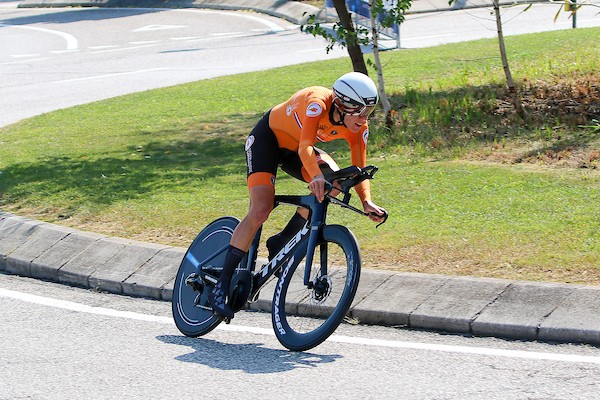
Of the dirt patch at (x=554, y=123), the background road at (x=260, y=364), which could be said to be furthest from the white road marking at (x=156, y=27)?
the background road at (x=260, y=364)

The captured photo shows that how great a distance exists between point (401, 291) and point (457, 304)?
0.48 m

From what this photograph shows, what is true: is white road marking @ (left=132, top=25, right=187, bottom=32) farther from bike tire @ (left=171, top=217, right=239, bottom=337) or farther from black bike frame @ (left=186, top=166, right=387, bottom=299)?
black bike frame @ (left=186, top=166, right=387, bottom=299)

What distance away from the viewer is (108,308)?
8016 mm

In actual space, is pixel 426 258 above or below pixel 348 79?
below

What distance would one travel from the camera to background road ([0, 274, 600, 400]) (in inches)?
232

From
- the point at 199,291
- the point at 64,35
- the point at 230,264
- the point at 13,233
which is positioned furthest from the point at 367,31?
the point at 64,35

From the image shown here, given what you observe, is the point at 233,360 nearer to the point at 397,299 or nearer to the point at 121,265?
the point at 397,299

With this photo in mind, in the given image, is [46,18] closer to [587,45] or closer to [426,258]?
[587,45]

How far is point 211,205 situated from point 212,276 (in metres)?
3.00

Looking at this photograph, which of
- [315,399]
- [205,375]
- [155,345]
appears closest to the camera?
[315,399]

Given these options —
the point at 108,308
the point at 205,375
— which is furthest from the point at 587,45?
the point at 205,375

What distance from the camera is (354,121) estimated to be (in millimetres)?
6660

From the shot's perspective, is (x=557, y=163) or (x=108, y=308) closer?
(x=108, y=308)

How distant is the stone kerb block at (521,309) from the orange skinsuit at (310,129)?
1106 mm
